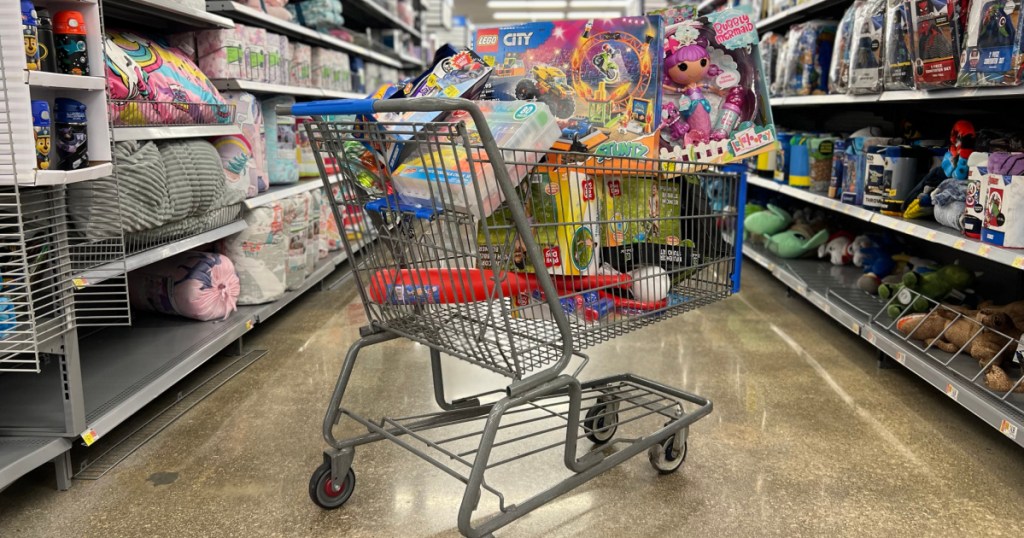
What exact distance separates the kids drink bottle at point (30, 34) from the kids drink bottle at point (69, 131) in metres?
0.19

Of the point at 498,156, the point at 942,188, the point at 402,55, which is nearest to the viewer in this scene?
the point at 498,156

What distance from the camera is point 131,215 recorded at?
2422 mm

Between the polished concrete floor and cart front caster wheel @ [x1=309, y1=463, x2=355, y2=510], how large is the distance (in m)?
0.03

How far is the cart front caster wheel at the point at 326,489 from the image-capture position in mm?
1978

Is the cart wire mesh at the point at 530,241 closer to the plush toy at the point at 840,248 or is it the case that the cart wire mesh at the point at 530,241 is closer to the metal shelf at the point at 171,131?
the metal shelf at the point at 171,131

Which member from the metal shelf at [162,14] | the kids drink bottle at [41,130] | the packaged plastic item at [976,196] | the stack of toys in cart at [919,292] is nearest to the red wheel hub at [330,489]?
the kids drink bottle at [41,130]

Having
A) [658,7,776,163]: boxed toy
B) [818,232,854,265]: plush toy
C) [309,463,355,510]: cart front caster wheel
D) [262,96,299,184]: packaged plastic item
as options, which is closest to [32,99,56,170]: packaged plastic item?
[309,463,355,510]: cart front caster wheel

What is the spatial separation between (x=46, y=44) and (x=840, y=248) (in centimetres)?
389

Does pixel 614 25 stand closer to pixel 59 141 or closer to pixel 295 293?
pixel 59 141

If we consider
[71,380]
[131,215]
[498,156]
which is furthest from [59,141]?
[498,156]

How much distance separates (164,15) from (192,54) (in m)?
0.46

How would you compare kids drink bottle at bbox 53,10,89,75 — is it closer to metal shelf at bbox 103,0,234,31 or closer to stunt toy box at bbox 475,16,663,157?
metal shelf at bbox 103,0,234,31

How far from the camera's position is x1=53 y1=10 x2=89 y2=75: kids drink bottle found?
197 cm

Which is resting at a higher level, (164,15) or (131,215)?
(164,15)
